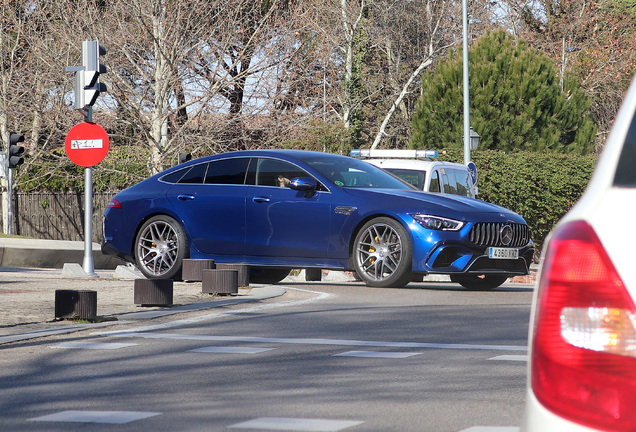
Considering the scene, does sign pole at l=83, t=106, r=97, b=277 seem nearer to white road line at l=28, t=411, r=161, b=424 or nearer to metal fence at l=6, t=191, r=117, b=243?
white road line at l=28, t=411, r=161, b=424

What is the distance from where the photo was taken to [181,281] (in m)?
13.2

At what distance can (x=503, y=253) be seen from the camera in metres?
12.0

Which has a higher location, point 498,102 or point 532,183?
point 498,102

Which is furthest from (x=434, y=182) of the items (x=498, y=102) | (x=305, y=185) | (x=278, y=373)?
(x=498, y=102)

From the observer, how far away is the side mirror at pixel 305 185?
1223 centimetres

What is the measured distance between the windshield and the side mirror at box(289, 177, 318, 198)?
264mm

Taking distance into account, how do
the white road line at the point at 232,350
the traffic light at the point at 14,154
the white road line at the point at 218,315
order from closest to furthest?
the white road line at the point at 232,350, the white road line at the point at 218,315, the traffic light at the point at 14,154

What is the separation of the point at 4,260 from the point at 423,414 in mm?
16054

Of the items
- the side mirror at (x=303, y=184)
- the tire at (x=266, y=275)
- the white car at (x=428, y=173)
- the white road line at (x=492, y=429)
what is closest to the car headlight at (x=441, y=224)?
the side mirror at (x=303, y=184)

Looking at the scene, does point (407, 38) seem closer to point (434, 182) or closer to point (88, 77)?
point (434, 182)

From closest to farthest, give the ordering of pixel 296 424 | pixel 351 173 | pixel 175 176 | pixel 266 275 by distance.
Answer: pixel 296 424, pixel 351 173, pixel 175 176, pixel 266 275

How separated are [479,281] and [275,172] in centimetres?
281

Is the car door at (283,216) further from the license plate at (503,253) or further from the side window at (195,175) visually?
the license plate at (503,253)

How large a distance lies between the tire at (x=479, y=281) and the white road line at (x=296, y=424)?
8637 millimetres
